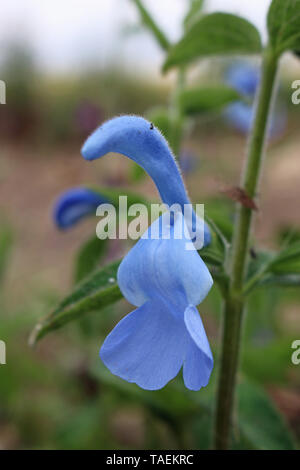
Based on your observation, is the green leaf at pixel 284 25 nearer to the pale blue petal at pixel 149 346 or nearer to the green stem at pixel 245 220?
the green stem at pixel 245 220

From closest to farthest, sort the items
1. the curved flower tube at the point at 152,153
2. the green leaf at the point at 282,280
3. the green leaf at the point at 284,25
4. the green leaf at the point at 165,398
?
the curved flower tube at the point at 152,153 → the green leaf at the point at 284,25 → the green leaf at the point at 282,280 → the green leaf at the point at 165,398

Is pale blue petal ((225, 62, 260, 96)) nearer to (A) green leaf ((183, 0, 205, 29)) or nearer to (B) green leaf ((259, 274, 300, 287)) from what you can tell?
(A) green leaf ((183, 0, 205, 29))

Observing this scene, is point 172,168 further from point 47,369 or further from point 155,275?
point 47,369

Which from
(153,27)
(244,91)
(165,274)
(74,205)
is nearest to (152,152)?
(165,274)

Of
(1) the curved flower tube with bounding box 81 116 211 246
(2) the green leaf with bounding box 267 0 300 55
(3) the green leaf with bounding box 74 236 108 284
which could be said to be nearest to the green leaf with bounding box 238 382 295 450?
(3) the green leaf with bounding box 74 236 108 284

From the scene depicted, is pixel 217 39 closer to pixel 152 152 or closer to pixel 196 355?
pixel 152 152

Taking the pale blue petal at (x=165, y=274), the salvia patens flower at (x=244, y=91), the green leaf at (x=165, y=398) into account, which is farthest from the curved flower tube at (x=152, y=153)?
the salvia patens flower at (x=244, y=91)
